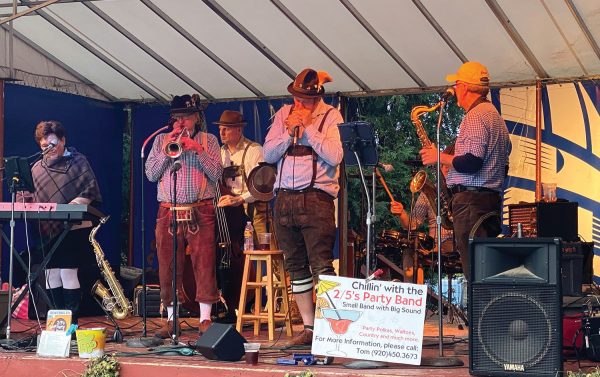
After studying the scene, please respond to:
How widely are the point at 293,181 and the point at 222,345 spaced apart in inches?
49.4

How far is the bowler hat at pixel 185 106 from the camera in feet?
24.3

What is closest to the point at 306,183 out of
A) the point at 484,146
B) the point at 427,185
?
the point at 484,146

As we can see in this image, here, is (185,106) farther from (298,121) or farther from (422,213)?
(422,213)

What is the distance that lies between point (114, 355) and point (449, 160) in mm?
2522

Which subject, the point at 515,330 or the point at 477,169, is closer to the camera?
the point at 515,330

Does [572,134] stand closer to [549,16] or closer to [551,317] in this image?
[549,16]

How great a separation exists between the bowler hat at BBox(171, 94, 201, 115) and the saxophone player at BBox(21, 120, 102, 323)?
0.96 meters

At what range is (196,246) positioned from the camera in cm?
742

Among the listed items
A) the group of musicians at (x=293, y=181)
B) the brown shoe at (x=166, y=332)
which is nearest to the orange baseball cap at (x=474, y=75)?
the group of musicians at (x=293, y=181)

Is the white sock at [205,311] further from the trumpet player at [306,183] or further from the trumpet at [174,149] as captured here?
the trumpet at [174,149]

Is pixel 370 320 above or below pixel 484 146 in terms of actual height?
below

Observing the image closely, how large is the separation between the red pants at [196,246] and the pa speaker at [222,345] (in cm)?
130

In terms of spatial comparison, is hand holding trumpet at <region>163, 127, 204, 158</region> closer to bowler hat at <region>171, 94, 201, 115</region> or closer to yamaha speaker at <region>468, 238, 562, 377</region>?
bowler hat at <region>171, 94, 201, 115</region>

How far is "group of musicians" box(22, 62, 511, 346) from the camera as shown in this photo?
632 cm
